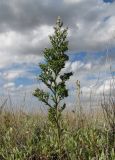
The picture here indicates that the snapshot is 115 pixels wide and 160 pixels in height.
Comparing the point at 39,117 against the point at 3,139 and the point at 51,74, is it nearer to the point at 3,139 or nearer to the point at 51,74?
the point at 3,139

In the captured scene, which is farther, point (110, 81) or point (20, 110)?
point (20, 110)

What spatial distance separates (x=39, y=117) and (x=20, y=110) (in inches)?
77.4

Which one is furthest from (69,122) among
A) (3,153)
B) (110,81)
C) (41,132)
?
(110,81)

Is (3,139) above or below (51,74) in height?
below

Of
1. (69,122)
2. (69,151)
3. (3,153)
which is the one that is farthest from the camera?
(69,122)

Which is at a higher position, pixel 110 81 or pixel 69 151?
pixel 110 81

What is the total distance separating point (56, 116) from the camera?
26.9 ft

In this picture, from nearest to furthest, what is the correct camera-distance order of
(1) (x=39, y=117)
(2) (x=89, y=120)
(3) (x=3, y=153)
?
(3) (x=3, y=153) → (2) (x=89, y=120) → (1) (x=39, y=117)

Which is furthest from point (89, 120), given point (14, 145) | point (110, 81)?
point (110, 81)

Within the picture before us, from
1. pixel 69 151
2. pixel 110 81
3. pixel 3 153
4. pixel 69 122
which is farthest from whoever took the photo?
pixel 69 122

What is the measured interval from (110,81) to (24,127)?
3.97m

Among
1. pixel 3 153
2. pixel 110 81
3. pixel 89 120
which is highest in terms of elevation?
pixel 110 81

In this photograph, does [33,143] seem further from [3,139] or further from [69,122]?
[69,122]

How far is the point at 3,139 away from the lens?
9.68m
